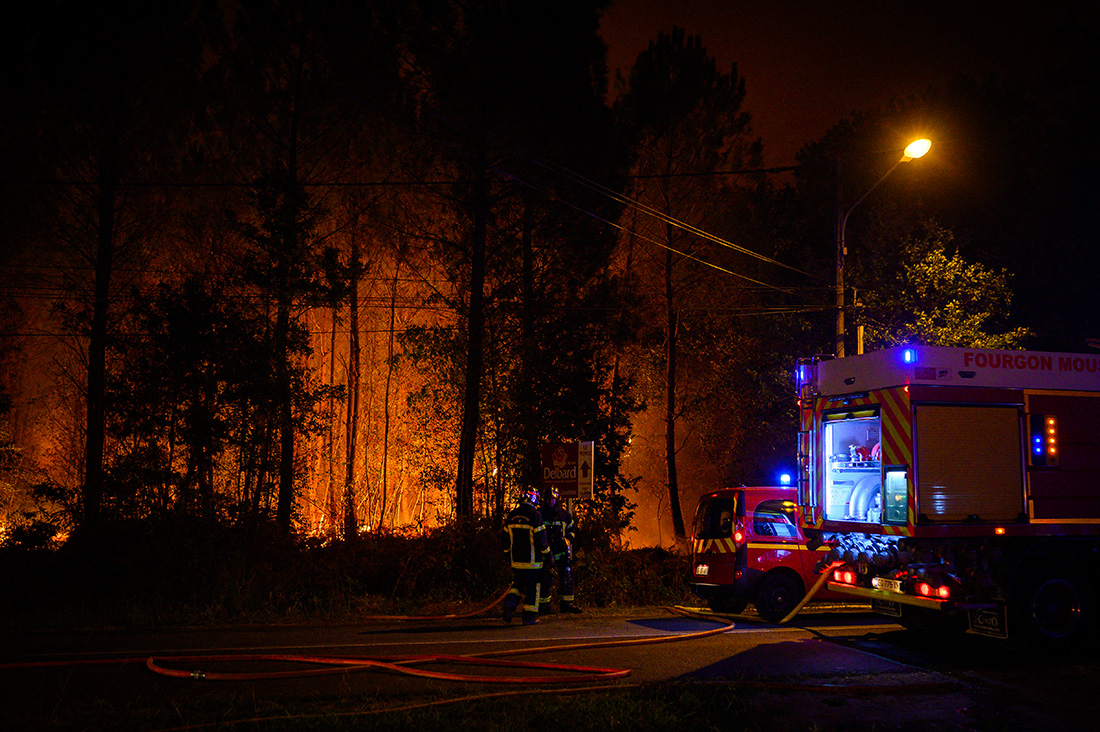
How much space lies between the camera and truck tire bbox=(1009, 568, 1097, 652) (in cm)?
883

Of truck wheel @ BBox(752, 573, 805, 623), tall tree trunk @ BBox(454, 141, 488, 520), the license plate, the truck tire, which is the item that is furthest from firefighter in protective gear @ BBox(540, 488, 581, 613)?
tall tree trunk @ BBox(454, 141, 488, 520)

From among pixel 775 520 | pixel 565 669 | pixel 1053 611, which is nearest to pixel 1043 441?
pixel 1053 611

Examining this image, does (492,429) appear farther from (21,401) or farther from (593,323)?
(21,401)

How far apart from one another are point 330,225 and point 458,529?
36.2ft

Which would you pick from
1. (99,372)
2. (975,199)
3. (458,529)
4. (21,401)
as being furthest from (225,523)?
(975,199)

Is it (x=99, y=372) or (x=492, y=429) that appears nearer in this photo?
(x=99, y=372)

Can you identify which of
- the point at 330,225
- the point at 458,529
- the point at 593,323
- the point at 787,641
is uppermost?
the point at 330,225

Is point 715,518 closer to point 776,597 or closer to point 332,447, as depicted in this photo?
point 776,597

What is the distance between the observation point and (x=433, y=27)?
18.6 m

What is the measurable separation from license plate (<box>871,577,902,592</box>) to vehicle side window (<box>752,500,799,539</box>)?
2.21 m

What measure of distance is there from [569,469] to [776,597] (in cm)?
346

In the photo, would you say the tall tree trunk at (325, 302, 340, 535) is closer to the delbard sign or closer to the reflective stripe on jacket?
the delbard sign

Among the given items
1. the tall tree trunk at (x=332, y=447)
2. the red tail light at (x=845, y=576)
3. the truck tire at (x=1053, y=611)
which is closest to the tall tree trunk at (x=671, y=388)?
the tall tree trunk at (x=332, y=447)

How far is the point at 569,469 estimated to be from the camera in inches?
512
